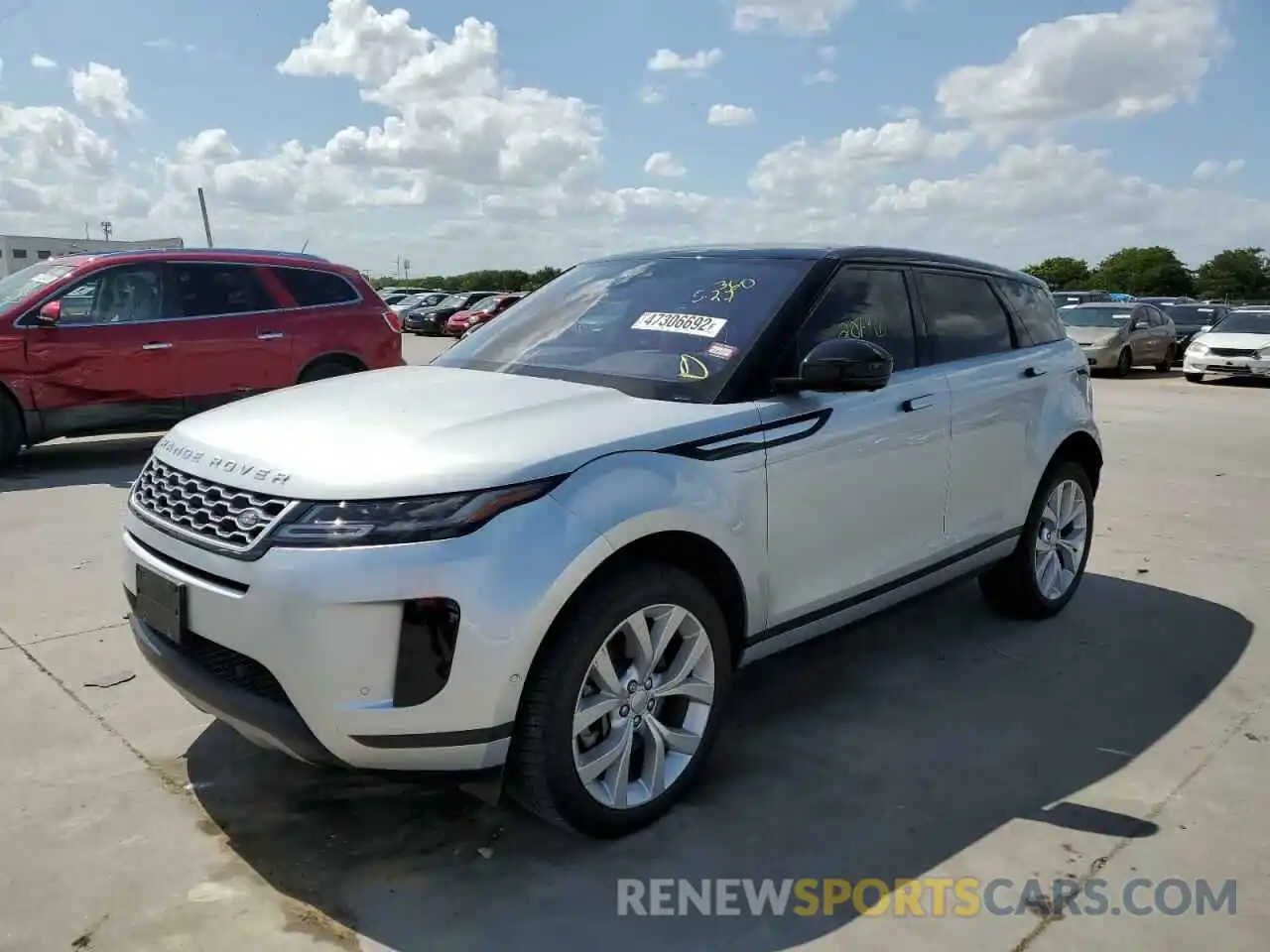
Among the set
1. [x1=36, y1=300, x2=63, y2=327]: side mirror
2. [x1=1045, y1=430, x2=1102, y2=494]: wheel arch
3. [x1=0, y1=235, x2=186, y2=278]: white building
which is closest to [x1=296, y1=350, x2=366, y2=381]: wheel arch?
[x1=36, y1=300, x2=63, y2=327]: side mirror

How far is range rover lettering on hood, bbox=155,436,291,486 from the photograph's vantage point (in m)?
2.74

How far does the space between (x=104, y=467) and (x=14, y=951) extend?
7.17m

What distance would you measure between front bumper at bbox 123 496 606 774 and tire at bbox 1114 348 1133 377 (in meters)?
20.1

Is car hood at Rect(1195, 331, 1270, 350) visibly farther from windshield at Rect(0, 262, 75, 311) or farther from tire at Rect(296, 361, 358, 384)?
windshield at Rect(0, 262, 75, 311)

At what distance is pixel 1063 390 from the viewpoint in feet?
16.3

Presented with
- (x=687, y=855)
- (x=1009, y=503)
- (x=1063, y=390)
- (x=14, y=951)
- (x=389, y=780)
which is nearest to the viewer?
(x=14, y=951)

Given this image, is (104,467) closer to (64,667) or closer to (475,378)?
(64,667)

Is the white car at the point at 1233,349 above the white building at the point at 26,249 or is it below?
below

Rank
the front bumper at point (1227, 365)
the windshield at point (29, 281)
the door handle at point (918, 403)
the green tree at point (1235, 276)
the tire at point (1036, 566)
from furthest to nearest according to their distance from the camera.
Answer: the green tree at point (1235, 276), the front bumper at point (1227, 365), the windshield at point (29, 281), the tire at point (1036, 566), the door handle at point (918, 403)

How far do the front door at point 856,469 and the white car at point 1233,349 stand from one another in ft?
56.8

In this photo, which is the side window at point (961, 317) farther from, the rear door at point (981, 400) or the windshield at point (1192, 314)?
the windshield at point (1192, 314)

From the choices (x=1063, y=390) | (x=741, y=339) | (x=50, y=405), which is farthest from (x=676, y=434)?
(x=50, y=405)

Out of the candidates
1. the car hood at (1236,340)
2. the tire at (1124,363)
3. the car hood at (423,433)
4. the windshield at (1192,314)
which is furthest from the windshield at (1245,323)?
the car hood at (423,433)

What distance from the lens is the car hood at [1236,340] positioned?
61.2 ft
